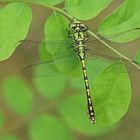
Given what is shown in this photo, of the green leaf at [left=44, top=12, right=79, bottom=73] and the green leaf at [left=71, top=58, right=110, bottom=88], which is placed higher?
the green leaf at [left=44, top=12, right=79, bottom=73]

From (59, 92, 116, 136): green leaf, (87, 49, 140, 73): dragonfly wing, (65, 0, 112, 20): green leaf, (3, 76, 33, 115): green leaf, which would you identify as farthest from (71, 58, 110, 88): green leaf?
(3, 76, 33, 115): green leaf

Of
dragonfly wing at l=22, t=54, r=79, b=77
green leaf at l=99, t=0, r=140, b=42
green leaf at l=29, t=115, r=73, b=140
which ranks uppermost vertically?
green leaf at l=99, t=0, r=140, b=42

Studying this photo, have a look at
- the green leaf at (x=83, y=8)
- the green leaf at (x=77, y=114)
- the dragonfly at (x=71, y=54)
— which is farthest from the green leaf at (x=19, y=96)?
the green leaf at (x=83, y=8)

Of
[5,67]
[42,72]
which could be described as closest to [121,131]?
[5,67]

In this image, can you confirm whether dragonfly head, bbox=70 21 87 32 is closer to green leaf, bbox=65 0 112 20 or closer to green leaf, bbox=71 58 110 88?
green leaf, bbox=65 0 112 20

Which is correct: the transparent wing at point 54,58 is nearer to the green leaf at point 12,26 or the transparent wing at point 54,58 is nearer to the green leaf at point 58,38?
the green leaf at point 58,38
